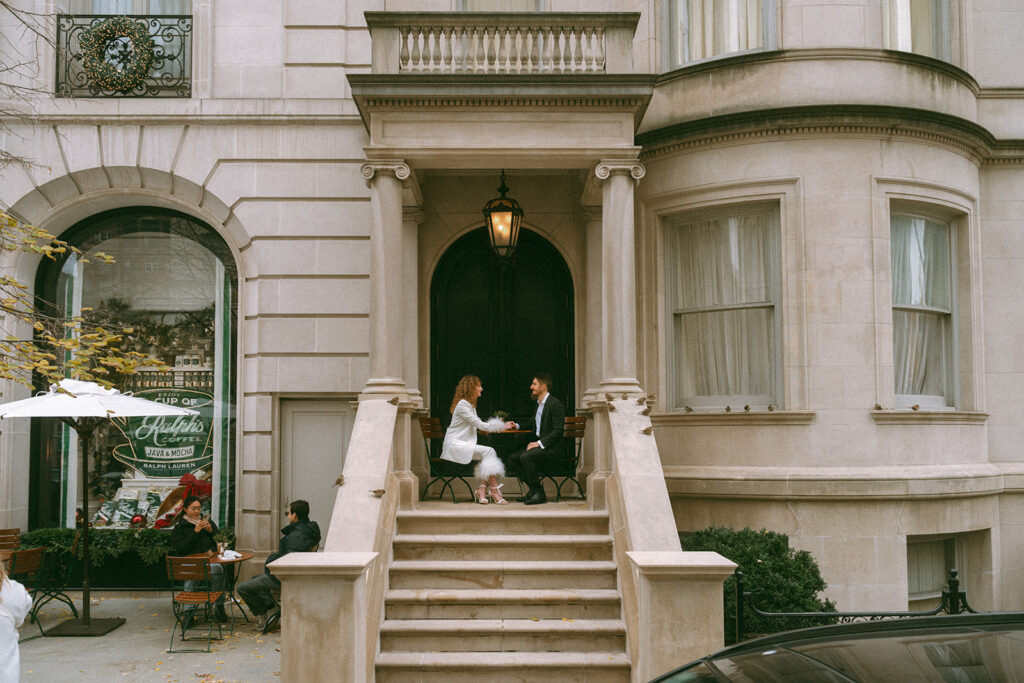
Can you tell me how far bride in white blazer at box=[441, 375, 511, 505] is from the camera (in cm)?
1005

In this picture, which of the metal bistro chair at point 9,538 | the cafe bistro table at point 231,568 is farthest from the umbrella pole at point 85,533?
the metal bistro chair at point 9,538

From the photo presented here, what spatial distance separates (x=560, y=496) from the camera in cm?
1087

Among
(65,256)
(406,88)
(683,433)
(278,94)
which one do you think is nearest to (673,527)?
(683,433)

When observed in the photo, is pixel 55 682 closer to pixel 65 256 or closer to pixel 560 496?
pixel 560 496

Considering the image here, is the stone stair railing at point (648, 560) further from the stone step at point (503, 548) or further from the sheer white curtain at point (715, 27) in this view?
the sheer white curtain at point (715, 27)

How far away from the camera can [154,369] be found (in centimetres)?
1234

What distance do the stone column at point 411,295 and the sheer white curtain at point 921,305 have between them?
21.0ft

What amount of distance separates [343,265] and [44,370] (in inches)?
178

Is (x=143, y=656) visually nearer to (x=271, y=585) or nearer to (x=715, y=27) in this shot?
(x=271, y=585)

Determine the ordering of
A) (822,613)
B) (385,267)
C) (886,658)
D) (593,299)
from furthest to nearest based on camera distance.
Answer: (593,299) → (385,267) → (822,613) → (886,658)

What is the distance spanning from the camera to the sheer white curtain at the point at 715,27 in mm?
10961

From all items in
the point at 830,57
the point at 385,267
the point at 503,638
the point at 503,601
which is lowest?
the point at 503,638

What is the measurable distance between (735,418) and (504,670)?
181 inches

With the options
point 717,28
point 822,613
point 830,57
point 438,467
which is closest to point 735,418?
point 822,613
